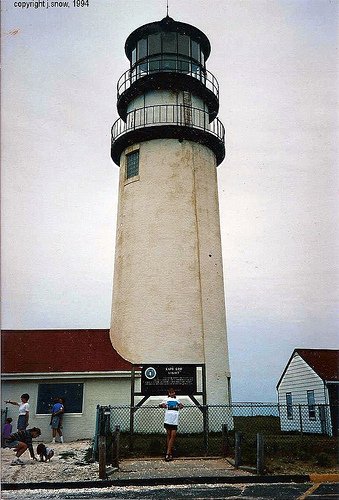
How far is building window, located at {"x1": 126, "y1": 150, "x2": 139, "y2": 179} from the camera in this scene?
66.8ft

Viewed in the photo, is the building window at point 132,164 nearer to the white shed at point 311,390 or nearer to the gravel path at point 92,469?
the white shed at point 311,390

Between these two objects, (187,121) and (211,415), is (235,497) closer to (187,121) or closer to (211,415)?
(211,415)

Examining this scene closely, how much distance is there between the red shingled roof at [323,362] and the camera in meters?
21.0

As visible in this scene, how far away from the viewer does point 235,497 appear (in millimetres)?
8492

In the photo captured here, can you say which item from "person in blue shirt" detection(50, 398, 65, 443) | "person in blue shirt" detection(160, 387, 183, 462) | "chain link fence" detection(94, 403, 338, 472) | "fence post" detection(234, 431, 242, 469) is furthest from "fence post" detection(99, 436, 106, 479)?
"person in blue shirt" detection(50, 398, 65, 443)

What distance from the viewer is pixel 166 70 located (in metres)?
20.0

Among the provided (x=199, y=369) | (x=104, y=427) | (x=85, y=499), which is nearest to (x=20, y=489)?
(x=85, y=499)

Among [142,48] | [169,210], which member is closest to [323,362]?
[169,210]

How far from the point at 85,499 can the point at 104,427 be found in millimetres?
4803

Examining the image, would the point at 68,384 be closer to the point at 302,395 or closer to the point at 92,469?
the point at 92,469

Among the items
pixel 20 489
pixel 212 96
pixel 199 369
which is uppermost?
pixel 212 96

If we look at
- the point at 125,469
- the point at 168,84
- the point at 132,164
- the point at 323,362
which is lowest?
the point at 125,469

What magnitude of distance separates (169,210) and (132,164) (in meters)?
2.80

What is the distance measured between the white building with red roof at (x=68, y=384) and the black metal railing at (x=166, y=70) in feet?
35.5
